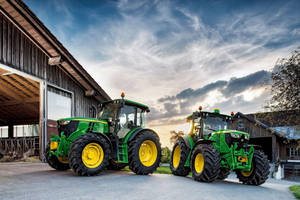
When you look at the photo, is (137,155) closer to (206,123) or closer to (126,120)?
(126,120)

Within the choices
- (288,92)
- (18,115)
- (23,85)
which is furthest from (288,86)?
(18,115)

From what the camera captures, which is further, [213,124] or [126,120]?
[213,124]

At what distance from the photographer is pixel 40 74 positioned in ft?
42.7

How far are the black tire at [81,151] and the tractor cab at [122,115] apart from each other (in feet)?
3.14

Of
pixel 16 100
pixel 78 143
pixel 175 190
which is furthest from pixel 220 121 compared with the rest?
pixel 16 100

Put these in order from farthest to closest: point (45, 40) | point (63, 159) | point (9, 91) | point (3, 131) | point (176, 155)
Answer: 1. point (3, 131)
2. point (9, 91)
3. point (45, 40)
4. point (176, 155)
5. point (63, 159)

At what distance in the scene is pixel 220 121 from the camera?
972cm

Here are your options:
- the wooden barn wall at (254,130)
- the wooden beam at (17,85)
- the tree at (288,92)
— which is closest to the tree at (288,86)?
Result: the tree at (288,92)

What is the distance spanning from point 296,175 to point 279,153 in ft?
9.62

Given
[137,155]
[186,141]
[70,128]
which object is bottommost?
[137,155]

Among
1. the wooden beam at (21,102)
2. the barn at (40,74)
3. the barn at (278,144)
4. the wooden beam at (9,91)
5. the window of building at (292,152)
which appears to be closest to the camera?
the barn at (40,74)

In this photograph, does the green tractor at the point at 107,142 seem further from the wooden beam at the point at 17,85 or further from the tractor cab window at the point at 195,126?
the wooden beam at the point at 17,85

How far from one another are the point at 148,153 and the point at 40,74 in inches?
258

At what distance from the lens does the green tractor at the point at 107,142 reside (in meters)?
7.77
